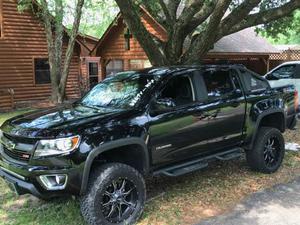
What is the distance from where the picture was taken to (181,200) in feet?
18.8

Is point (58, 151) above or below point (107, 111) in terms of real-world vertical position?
below

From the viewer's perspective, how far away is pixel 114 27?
66.7 feet

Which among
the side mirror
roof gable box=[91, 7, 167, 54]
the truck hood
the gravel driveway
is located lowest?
the gravel driveway

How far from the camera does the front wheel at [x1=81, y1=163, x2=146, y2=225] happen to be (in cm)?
457

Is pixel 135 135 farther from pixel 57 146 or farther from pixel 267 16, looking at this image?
pixel 267 16

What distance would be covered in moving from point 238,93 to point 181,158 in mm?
1600

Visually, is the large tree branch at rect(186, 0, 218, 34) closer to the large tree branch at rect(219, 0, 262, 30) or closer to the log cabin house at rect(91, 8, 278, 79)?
the large tree branch at rect(219, 0, 262, 30)

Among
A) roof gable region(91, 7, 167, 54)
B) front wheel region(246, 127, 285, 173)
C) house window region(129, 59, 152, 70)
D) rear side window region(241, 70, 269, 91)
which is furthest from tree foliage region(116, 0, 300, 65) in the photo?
house window region(129, 59, 152, 70)

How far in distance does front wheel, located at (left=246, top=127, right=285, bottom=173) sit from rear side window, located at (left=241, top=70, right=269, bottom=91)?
2.33ft

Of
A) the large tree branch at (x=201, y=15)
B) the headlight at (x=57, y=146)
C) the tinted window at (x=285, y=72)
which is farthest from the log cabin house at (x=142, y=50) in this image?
the headlight at (x=57, y=146)

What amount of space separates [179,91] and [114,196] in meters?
1.81

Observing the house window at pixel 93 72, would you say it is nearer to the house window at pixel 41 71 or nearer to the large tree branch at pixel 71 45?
the house window at pixel 41 71

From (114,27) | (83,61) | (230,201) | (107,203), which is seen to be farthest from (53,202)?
(83,61)

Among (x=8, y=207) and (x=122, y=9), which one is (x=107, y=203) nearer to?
(x=8, y=207)
